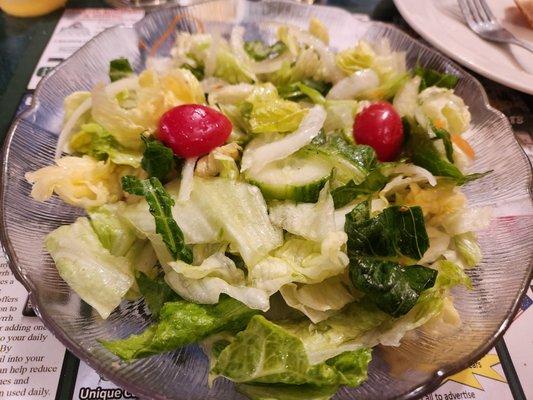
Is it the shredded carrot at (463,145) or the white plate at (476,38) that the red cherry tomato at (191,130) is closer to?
the shredded carrot at (463,145)

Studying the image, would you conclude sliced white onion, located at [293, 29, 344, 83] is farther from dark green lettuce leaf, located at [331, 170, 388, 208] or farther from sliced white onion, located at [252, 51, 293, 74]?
dark green lettuce leaf, located at [331, 170, 388, 208]

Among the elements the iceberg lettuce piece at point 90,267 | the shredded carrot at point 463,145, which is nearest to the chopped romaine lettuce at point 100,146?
the iceberg lettuce piece at point 90,267

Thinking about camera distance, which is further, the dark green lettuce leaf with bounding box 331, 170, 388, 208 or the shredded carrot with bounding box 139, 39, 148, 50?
the shredded carrot with bounding box 139, 39, 148, 50

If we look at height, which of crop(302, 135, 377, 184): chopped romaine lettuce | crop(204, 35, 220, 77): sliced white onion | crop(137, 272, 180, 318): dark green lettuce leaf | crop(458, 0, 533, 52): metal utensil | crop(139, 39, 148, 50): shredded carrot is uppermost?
crop(458, 0, 533, 52): metal utensil

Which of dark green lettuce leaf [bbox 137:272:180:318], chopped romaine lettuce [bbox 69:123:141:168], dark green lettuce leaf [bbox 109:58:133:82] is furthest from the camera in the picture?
dark green lettuce leaf [bbox 109:58:133:82]

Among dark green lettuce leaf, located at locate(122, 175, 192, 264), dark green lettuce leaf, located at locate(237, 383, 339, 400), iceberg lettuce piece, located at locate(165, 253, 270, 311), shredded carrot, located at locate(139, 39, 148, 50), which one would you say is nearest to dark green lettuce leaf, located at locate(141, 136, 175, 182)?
dark green lettuce leaf, located at locate(122, 175, 192, 264)

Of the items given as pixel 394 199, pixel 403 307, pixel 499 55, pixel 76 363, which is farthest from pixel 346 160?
pixel 499 55
